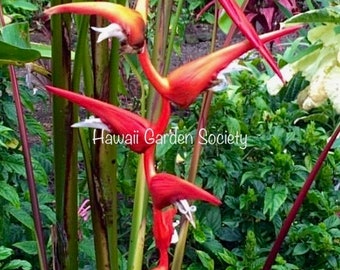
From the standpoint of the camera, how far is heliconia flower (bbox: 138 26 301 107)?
49 centimetres

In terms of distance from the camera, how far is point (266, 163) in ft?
4.81

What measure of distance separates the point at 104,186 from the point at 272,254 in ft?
0.75

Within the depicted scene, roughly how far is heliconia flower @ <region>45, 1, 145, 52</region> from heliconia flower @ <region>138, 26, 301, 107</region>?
0.01 metres

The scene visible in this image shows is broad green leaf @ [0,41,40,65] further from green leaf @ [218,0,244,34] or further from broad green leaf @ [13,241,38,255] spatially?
broad green leaf @ [13,241,38,255]

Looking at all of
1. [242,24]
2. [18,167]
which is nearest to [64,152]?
[242,24]

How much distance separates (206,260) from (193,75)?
842 millimetres

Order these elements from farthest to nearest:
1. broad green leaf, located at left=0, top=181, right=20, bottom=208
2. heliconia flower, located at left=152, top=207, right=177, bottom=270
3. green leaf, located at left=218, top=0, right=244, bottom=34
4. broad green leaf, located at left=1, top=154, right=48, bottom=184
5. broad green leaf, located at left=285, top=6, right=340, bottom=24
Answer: broad green leaf, located at left=1, top=154, right=48, bottom=184 → broad green leaf, located at left=0, top=181, right=20, bottom=208 → green leaf, located at left=218, top=0, right=244, bottom=34 → broad green leaf, located at left=285, top=6, right=340, bottom=24 → heliconia flower, located at left=152, top=207, right=177, bottom=270

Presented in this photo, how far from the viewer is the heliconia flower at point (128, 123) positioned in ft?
1.71

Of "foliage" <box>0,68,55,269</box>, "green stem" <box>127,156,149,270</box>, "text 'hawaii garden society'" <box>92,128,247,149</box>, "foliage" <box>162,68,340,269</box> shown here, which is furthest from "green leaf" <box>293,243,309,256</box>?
"green stem" <box>127,156,149,270</box>

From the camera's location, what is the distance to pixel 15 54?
0.64m

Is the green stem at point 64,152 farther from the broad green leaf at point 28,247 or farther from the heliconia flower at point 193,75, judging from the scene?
the broad green leaf at point 28,247

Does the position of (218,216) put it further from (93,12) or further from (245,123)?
(93,12)

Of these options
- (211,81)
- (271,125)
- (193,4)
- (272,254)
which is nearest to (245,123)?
(271,125)

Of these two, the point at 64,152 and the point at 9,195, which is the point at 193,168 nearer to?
the point at 64,152
